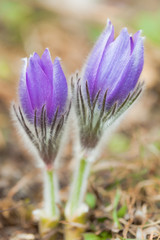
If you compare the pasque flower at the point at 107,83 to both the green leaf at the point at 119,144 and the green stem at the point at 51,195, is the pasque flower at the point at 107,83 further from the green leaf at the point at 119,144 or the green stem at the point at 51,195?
the green leaf at the point at 119,144

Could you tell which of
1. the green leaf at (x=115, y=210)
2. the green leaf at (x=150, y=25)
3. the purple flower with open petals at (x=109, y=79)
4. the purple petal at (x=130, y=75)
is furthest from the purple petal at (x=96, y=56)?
the green leaf at (x=150, y=25)

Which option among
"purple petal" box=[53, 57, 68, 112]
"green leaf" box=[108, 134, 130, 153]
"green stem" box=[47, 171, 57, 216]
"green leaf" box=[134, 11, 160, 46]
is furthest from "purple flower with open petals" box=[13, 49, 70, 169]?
"green leaf" box=[134, 11, 160, 46]

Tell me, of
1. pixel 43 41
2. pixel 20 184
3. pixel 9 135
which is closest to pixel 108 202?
pixel 20 184

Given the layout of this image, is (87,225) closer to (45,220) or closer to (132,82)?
(45,220)

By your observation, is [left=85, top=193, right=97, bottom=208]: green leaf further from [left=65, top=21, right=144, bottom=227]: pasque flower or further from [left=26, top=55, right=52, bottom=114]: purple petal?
[left=26, top=55, right=52, bottom=114]: purple petal

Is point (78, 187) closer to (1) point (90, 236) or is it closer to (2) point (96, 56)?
(1) point (90, 236)

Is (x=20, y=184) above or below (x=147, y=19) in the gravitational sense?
below
